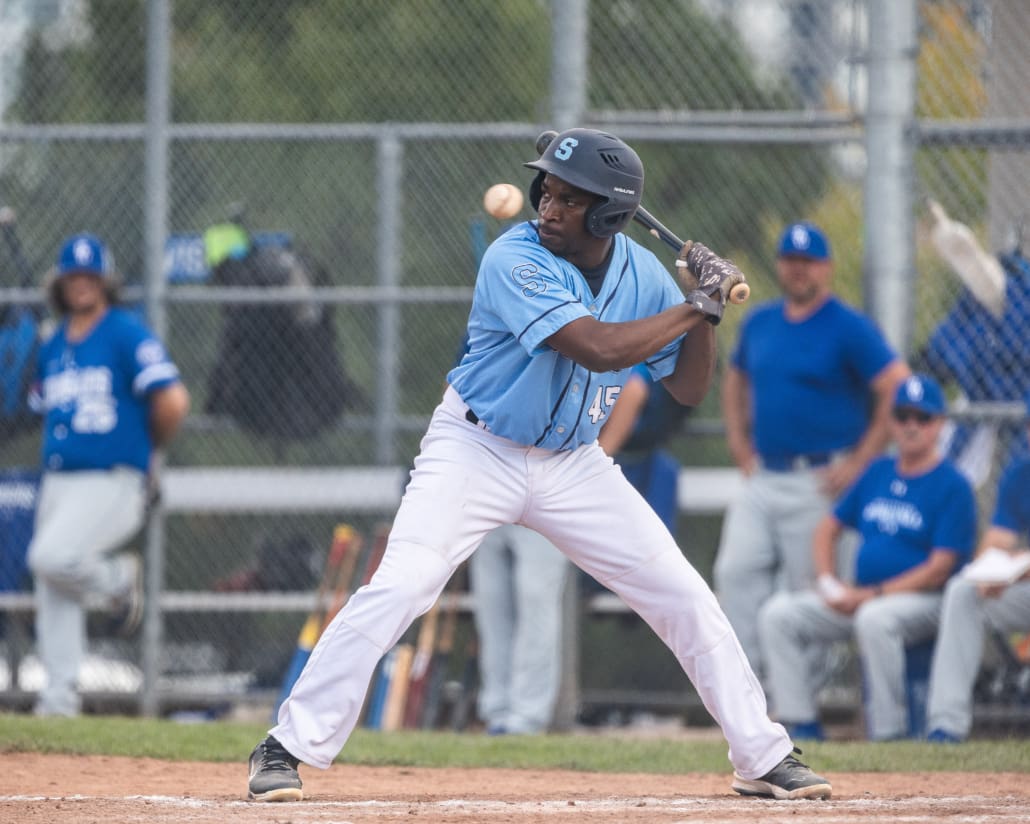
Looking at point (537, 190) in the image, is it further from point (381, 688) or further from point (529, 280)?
point (381, 688)

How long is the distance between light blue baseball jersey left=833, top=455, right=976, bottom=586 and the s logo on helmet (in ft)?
9.47

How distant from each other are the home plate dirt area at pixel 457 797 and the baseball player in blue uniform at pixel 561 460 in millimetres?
200

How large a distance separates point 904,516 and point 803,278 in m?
1.02

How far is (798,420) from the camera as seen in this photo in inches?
271

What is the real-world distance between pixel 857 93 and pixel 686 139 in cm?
71

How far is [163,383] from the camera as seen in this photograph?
713 centimetres

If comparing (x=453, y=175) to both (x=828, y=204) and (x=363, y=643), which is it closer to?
(x=828, y=204)

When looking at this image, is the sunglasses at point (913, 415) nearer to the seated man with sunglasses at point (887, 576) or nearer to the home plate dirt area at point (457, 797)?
the seated man with sunglasses at point (887, 576)

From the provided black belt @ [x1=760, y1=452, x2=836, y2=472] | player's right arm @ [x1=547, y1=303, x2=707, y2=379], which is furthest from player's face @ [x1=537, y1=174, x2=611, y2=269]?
black belt @ [x1=760, y1=452, x2=836, y2=472]

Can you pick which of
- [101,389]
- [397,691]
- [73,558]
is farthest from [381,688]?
[101,389]

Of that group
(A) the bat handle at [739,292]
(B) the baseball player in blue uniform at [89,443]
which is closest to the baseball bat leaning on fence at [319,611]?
(B) the baseball player in blue uniform at [89,443]

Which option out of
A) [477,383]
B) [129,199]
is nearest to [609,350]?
[477,383]

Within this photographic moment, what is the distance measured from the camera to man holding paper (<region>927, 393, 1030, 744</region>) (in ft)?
20.5

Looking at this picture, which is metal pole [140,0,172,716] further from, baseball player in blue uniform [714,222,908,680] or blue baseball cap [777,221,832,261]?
blue baseball cap [777,221,832,261]
